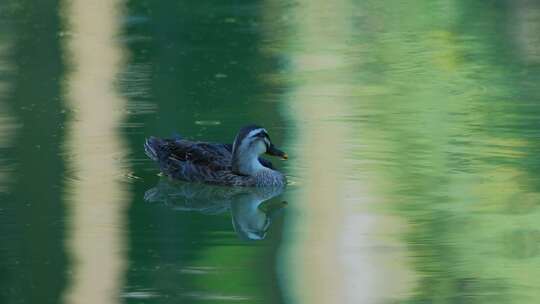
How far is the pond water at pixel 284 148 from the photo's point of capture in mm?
8578

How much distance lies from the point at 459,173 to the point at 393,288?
2.65m

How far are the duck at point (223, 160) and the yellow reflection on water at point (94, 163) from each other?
14.5 inches

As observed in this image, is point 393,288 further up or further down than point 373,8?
further up

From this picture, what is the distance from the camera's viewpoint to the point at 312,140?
1199 centimetres

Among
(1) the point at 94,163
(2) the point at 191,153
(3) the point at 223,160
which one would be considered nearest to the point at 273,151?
(3) the point at 223,160

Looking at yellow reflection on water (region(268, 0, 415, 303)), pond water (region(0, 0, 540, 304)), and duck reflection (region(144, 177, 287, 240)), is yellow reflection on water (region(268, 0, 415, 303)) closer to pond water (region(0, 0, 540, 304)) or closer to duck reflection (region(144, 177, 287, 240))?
pond water (region(0, 0, 540, 304))

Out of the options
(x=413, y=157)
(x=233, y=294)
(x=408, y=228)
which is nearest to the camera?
(x=233, y=294)

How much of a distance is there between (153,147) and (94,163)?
436mm

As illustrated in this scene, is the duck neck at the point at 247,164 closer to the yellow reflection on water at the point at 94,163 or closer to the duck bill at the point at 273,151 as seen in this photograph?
the duck bill at the point at 273,151

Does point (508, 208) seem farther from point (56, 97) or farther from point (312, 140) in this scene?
point (56, 97)

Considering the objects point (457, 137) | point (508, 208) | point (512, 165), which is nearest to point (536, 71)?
point (457, 137)

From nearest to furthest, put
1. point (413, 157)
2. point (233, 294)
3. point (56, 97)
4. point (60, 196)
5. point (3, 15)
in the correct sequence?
point (233, 294), point (60, 196), point (413, 157), point (56, 97), point (3, 15)

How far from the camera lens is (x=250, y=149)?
36.3ft

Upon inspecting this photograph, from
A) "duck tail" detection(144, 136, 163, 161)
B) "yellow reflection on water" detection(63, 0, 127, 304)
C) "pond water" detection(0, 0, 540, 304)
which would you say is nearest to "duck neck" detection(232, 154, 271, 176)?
"pond water" detection(0, 0, 540, 304)
